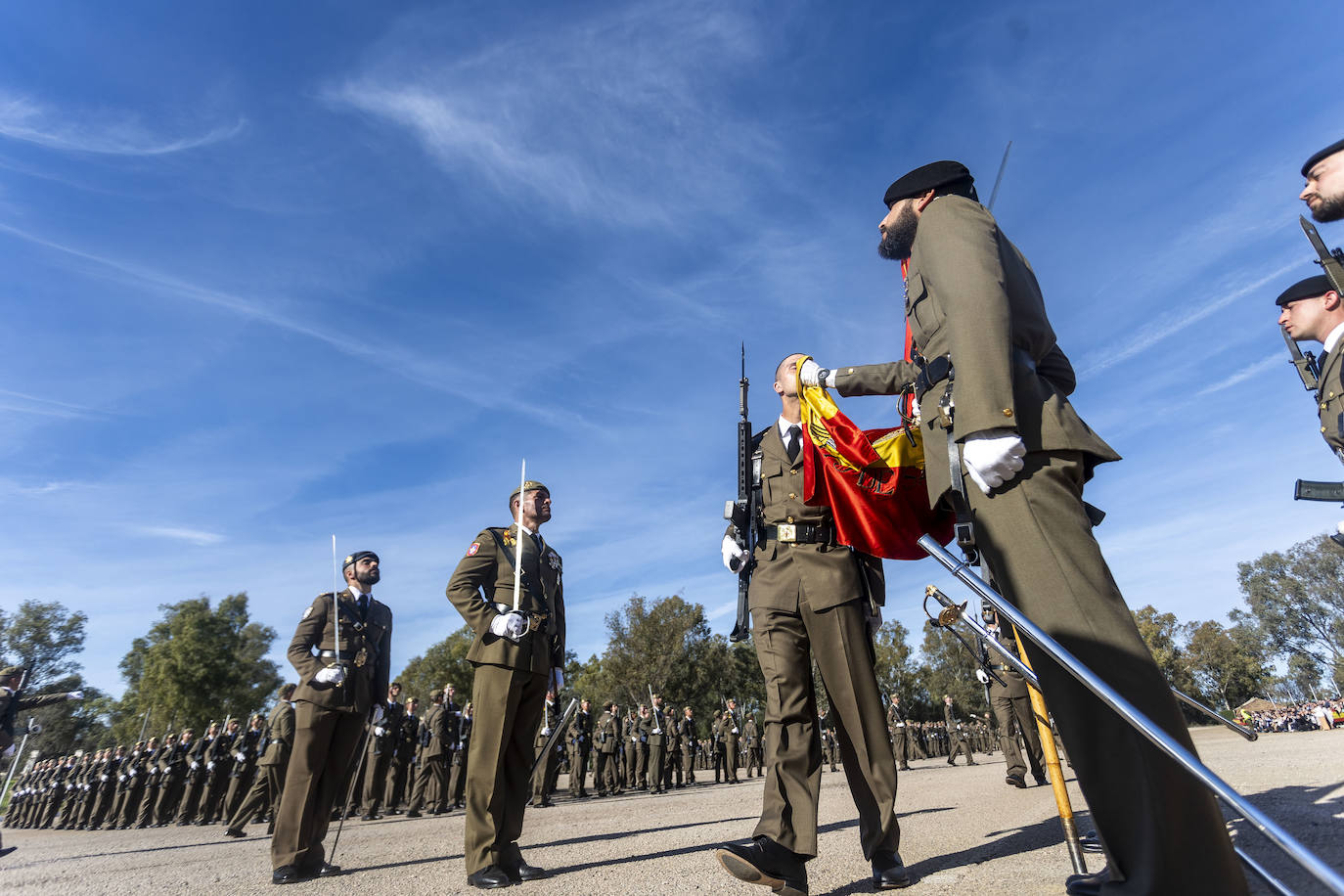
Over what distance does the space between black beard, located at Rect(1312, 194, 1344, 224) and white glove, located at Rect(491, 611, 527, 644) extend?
4488mm

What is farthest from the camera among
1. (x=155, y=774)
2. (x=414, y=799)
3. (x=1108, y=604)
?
(x=155, y=774)

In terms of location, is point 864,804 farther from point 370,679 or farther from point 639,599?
point 639,599

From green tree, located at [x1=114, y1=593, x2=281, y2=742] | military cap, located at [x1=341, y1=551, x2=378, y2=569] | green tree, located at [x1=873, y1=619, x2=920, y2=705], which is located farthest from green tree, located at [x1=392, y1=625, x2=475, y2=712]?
military cap, located at [x1=341, y1=551, x2=378, y2=569]

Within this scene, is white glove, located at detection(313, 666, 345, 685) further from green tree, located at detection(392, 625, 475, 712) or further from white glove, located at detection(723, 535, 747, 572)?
green tree, located at detection(392, 625, 475, 712)

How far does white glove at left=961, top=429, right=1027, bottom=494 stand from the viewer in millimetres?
2006

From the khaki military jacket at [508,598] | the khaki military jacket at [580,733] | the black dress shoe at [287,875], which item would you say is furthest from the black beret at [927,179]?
the khaki military jacket at [580,733]

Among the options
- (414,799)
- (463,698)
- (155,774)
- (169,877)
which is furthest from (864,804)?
(463,698)

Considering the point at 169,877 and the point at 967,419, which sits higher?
the point at 967,419

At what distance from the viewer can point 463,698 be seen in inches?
2010

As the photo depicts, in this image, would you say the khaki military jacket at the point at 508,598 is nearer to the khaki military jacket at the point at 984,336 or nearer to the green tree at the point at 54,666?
the khaki military jacket at the point at 984,336

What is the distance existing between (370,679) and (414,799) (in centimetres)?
975

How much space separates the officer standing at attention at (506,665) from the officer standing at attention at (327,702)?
5.02ft

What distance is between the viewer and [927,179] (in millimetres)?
2736

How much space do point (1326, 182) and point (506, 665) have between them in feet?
15.4
